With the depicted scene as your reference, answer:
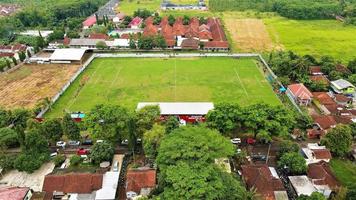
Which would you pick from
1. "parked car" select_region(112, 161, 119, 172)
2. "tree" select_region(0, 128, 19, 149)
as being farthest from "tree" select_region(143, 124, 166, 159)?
"tree" select_region(0, 128, 19, 149)

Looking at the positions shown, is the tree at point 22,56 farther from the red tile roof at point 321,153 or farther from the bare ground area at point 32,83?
the red tile roof at point 321,153

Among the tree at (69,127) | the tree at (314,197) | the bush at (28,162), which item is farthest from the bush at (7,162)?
the tree at (314,197)

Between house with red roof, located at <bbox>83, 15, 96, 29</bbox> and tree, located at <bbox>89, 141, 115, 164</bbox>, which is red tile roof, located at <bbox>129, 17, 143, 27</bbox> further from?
tree, located at <bbox>89, 141, 115, 164</bbox>

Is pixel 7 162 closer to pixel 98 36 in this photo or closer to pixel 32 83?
pixel 32 83

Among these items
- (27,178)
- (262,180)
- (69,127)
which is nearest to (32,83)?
(69,127)

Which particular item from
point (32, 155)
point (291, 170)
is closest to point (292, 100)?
point (291, 170)

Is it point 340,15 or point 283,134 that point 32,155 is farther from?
point 340,15
